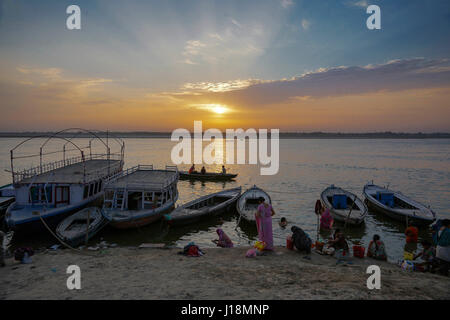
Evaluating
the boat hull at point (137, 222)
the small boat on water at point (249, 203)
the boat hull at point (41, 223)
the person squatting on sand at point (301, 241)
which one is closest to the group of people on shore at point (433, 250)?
the person squatting on sand at point (301, 241)

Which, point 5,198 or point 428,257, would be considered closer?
point 428,257

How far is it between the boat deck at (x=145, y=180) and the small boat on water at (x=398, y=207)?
18631mm

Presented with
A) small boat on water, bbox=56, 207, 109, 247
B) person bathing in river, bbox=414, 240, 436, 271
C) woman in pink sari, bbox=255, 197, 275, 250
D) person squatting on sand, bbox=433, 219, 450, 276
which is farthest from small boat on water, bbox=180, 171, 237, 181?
person squatting on sand, bbox=433, 219, 450, 276

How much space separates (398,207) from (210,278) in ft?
74.6

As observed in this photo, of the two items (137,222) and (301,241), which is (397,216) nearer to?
(301,241)

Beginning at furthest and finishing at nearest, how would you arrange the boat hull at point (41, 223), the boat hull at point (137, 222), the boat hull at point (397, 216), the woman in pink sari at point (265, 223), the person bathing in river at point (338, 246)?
the boat hull at point (397, 216) → the boat hull at point (137, 222) → the boat hull at point (41, 223) → the person bathing in river at point (338, 246) → the woman in pink sari at point (265, 223)

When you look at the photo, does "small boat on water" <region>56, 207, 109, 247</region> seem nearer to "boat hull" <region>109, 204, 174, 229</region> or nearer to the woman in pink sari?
"boat hull" <region>109, 204, 174, 229</region>

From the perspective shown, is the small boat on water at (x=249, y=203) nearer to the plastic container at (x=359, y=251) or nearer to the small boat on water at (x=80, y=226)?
the plastic container at (x=359, y=251)

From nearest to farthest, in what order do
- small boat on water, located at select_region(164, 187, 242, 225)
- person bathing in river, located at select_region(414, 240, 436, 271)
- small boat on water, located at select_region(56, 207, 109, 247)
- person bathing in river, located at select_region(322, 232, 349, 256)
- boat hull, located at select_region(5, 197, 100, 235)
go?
person bathing in river, located at select_region(414, 240, 436, 271), person bathing in river, located at select_region(322, 232, 349, 256), small boat on water, located at select_region(56, 207, 109, 247), boat hull, located at select_region(5, 197, 100, 235), small boat on water, located at select_region(164, 187, 242, 225)

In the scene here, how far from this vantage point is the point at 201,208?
76.2 ft

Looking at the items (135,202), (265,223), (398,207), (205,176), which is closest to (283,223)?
(265,223)

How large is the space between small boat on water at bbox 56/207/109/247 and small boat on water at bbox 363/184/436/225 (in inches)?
882

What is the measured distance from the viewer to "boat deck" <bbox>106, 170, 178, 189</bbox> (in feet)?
63.6

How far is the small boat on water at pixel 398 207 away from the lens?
65.1ft
